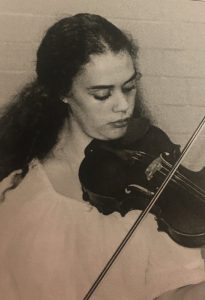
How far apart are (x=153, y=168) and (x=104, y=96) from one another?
0.23m

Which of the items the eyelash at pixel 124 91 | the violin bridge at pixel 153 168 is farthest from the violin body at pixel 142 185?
the eyelash at pixel 124 91

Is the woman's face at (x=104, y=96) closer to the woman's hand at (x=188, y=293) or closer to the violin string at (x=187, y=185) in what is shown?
the violin string at (x=187, y=185)

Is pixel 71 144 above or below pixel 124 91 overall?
below

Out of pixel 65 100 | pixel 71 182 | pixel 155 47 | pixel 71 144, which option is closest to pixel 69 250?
pixel 71 182

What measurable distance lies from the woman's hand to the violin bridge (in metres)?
0.31

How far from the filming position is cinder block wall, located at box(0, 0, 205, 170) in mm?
1244

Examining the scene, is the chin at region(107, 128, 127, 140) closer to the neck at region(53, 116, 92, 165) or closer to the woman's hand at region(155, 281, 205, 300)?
the neck at region(53, 116, 92, 165)

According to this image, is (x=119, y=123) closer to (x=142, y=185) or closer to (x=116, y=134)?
(x=116, y=134)

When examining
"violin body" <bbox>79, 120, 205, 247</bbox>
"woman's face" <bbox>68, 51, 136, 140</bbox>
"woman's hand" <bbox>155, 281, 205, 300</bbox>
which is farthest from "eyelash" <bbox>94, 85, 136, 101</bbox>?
"woman's hand" <bbox>155, 281, 205, 300</bbox>

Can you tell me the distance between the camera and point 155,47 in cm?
131

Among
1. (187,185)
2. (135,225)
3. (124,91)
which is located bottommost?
(135,225)

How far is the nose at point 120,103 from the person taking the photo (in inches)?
50.1

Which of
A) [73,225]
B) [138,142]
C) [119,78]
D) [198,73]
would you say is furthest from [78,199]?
[198,73]

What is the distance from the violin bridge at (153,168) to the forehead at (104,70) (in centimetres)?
23
